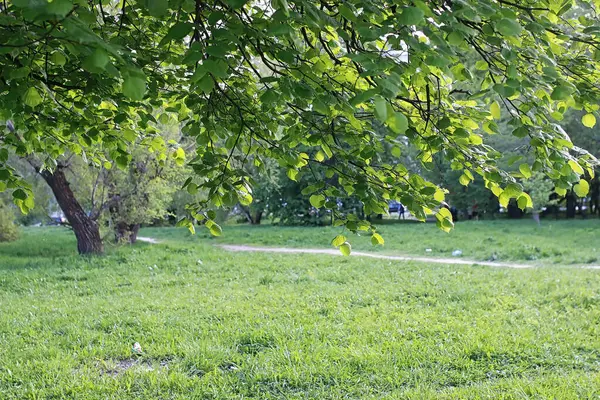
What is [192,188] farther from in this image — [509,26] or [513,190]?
[509,26]

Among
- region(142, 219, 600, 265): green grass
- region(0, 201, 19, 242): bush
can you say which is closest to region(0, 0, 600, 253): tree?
region(142, 219, 600, 265): green grass

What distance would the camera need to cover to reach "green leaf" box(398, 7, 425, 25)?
162cm

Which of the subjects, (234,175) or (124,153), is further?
(124,153)

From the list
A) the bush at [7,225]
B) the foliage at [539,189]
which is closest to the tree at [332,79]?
the bush at [7,225]

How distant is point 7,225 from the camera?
18.4 meters

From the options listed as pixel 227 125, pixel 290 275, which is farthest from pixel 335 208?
pixel 290 275

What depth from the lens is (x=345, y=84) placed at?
2.87 metres

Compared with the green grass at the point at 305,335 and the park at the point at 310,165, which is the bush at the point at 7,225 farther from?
the green grass at the point at 305,335

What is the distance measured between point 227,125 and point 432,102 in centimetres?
133

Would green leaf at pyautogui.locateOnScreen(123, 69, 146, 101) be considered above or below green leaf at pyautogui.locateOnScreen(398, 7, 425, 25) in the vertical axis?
below

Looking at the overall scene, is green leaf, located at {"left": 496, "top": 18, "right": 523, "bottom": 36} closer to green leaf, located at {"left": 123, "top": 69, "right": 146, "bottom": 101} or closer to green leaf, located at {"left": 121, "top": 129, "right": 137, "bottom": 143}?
green leaf, located at {"left": 123, "top": 69, "right": 146, "bottom": 101}

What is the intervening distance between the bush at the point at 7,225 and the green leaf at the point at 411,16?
63.8ft

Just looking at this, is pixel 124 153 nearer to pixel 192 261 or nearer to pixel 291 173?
pixel 291 173

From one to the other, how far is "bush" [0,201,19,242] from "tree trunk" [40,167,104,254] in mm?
6920
